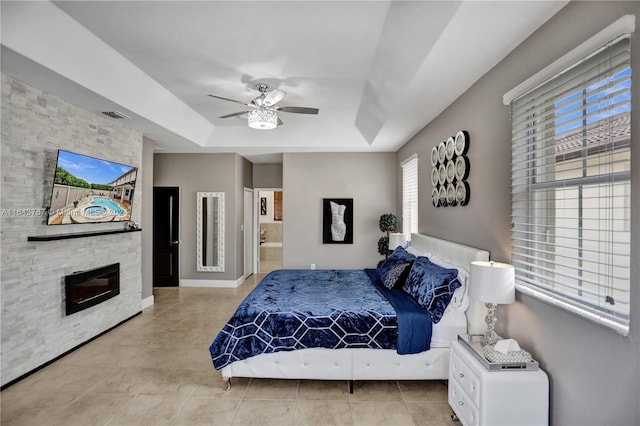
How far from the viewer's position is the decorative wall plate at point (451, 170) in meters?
3.18

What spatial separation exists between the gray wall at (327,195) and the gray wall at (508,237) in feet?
9.30

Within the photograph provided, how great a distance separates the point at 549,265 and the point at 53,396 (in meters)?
3.82

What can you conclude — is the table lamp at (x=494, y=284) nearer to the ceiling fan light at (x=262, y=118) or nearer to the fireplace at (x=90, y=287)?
the ceiling fan light at (x=262, y=118)

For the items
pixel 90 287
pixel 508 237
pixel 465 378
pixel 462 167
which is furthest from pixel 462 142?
pixel 90 287

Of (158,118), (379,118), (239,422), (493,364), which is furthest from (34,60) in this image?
(493,364)

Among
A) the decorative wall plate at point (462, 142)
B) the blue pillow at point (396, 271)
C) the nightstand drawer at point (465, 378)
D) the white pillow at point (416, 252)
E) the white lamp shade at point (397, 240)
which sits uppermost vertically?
the decorative wall plate at point (462, 142)

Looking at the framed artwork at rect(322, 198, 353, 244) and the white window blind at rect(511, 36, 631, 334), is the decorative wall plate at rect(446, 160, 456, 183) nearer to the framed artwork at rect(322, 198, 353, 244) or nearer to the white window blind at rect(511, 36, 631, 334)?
the white window blind at rect(511, 36, 631, 334)

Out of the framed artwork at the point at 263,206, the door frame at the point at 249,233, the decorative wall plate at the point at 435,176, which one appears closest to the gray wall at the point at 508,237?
the decorative wall plate at the point at 435,176

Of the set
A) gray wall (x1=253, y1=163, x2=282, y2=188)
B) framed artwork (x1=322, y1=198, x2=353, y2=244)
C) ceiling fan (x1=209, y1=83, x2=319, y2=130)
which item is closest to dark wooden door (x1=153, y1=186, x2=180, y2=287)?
gray wall (x1=253, y1=163, x2=282, y2=188)

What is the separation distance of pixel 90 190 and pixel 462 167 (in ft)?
12.9

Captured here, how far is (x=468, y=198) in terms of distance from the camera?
9.56 feet

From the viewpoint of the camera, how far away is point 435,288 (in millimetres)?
2635

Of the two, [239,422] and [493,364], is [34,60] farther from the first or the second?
[493,364]

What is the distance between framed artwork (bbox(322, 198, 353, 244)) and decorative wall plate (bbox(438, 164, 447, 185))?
2565mm
